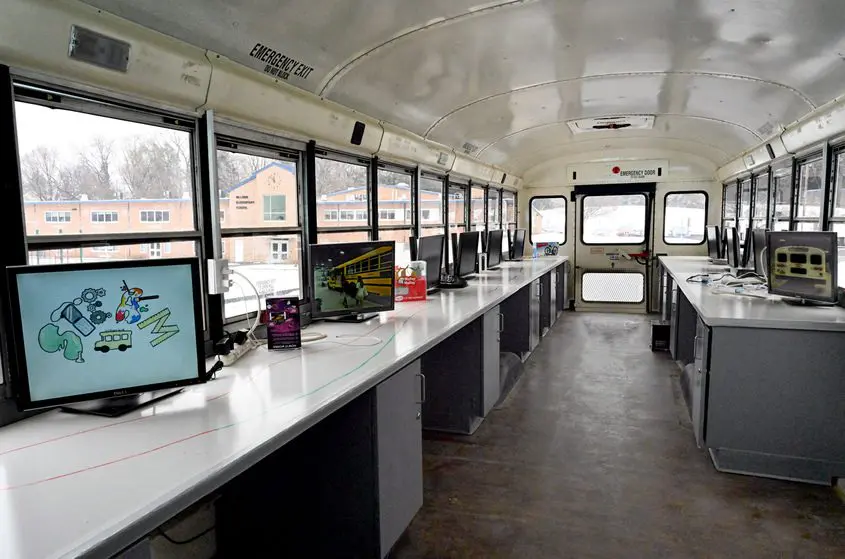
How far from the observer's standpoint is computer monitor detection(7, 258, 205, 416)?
1.72m

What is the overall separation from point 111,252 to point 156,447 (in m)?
1.01

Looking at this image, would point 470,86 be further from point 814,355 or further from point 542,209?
point 542,209

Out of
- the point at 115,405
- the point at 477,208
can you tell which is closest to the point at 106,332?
the point at 115,405

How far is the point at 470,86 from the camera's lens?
13.9ft

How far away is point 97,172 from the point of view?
7.48 ft

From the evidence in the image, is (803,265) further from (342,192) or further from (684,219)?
(684,219)

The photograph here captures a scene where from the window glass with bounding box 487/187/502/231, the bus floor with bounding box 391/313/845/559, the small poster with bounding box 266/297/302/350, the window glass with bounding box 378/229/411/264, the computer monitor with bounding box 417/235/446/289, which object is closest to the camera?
the bus floor with bounding box 391/313/845/559

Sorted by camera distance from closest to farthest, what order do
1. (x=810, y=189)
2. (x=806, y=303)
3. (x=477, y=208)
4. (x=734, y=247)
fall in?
(x=806, y=303) < (x=810, y=189) < (x=734, y=247) < (x=477, y=208)

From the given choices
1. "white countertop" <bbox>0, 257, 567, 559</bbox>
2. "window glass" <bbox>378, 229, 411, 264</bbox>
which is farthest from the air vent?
"white countertop" <bbox>0, 257, 567, 559</bbox>

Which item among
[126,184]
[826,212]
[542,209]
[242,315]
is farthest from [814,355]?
[542,209]

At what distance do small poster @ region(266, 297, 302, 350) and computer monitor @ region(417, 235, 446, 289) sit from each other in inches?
74.2

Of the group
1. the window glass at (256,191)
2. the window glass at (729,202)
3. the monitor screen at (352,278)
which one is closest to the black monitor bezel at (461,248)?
the monitor screen at (352,278)

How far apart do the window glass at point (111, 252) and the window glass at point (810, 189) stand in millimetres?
4242

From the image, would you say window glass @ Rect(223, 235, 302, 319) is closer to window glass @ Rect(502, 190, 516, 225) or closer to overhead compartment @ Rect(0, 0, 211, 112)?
overhead compartment @ Rect(0, 0, 211, 112)
